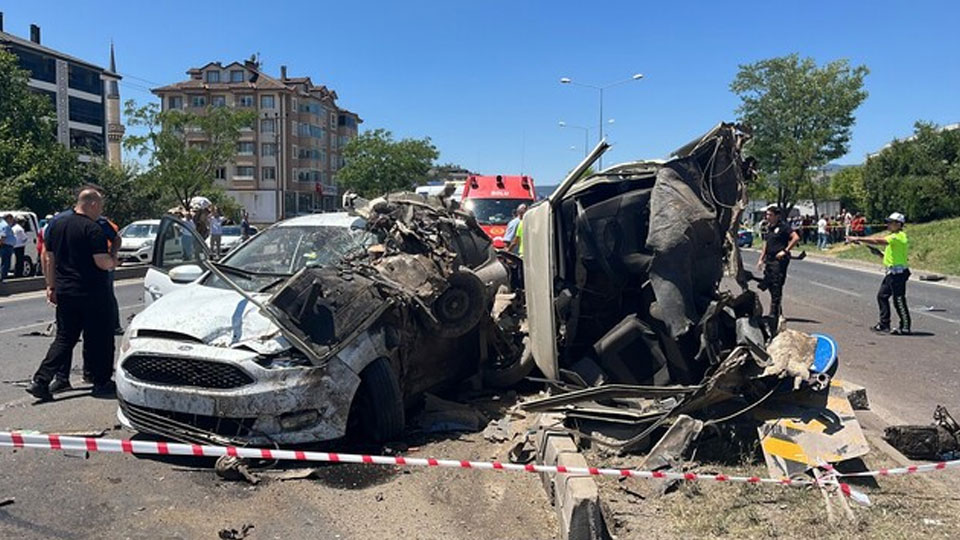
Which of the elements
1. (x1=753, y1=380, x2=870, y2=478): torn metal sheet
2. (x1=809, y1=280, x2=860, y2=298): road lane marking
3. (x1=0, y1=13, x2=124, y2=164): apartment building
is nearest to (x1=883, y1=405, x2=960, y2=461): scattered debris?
(x1=753, y1=380, x2=870, y2=478): torn metal sheet

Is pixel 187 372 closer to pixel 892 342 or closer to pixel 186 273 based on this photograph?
A: pixel 186 273

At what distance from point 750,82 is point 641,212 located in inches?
1640

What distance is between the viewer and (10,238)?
1770 centimetres

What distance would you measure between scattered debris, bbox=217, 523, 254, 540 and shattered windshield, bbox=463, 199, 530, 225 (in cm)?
1416

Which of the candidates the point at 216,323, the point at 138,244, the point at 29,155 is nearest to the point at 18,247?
the point at 138,244

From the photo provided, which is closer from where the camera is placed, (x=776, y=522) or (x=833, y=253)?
(x=776, y=522)

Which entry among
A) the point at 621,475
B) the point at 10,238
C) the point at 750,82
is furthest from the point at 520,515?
the point at 750,82

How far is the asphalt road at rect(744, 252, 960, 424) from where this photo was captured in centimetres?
719

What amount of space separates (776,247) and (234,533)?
899 centimetres

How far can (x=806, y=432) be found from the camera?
186 inches

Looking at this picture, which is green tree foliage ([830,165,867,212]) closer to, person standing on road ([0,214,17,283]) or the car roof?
person standing on road ([0,214,17,283])

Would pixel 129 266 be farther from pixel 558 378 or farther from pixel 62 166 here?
pixel 558 378

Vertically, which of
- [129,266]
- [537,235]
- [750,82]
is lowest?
[129,266]

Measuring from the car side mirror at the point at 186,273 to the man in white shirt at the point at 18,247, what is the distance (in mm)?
13868
